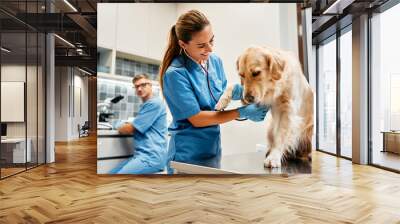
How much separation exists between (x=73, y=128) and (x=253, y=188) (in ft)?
36.0

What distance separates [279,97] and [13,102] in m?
3.80

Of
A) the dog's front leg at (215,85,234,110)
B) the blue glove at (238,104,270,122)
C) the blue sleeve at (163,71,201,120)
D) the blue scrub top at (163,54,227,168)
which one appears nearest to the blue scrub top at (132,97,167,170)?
the blue scrub top at (163,54,227,168)

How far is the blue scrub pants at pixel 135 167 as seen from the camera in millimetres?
4652

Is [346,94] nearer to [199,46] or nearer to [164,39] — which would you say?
[199,46]

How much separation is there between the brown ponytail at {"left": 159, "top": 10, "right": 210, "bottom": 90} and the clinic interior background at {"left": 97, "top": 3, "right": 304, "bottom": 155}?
0.07m

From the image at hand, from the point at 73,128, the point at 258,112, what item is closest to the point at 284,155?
the point at 258,112

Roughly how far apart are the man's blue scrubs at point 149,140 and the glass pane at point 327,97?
461 cm

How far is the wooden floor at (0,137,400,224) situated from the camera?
3.04 metres

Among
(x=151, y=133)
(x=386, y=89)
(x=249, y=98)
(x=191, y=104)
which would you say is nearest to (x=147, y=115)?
(x=151, y=133)

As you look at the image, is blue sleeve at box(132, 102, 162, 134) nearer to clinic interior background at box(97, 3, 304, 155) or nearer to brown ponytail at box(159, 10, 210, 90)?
clinic interior background at box(97, 3, 304, 155)

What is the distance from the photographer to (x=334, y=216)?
3039 mm

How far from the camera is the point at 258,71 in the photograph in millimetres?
4359

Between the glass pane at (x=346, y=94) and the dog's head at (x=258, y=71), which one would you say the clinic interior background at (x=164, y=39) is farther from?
the glass pane at (x=346, y=94)

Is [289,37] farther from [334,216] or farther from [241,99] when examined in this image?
Answer: [334,216]
